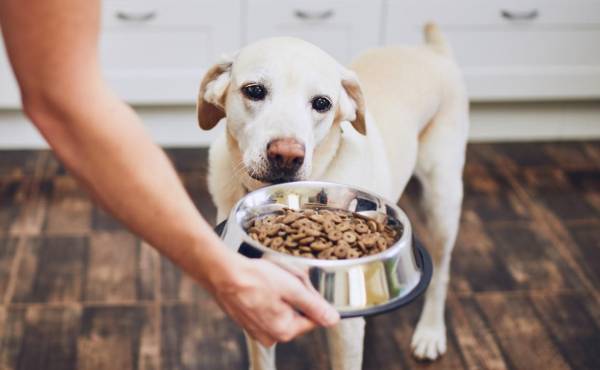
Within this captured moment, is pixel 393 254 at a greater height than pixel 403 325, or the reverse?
pixel 393 254

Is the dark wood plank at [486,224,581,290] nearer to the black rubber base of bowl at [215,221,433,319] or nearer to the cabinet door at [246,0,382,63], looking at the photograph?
the cabinet door at [246,0,382,63]

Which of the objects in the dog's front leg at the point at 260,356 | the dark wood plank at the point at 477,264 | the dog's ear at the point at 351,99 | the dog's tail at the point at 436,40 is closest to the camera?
the dog's ear at the point at 351,99

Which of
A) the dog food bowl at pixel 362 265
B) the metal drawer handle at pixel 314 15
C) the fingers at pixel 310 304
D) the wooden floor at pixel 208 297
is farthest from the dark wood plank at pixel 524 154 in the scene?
the fingers at pixel 310 304

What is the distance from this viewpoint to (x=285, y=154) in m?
1.54

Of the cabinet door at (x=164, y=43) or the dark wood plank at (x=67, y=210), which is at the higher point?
the cabinet door at (x=164, y=43)

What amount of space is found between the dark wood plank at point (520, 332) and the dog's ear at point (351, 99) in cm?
87

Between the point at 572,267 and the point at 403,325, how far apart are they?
25.4 inches

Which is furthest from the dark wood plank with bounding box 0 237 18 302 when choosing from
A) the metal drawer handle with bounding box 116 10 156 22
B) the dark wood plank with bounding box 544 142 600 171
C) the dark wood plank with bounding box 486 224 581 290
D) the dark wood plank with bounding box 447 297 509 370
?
the dark wood plank with bounding box 544 142 600 171

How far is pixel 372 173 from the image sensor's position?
190 cm

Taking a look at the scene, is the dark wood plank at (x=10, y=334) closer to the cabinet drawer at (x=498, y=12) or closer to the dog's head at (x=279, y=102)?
the dog's head at (x=279, y=102)

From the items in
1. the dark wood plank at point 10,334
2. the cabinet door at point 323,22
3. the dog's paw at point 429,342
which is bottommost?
the dark wood plank at point 10,334

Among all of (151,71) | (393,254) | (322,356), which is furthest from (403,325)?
(151,71)

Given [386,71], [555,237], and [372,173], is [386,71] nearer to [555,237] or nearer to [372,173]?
[372,173]

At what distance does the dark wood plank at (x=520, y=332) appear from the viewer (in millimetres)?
2250
